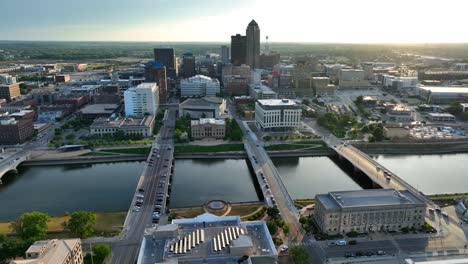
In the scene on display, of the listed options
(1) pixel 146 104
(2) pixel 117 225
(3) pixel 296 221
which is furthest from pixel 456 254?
(1) pixel 146 104

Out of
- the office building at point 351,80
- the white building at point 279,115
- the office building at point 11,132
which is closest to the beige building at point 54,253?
the office building at point 11,132

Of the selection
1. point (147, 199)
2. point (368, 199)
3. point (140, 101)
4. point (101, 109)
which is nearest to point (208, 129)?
point (140, 101)

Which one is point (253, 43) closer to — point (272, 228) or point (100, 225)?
point (100, 225)

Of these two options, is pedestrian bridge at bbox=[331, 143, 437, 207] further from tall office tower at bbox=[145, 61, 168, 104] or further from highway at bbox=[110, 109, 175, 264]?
tall office tower at bbox=[145, 61, 168, 104]

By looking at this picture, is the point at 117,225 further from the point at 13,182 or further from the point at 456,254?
the point at 456,254

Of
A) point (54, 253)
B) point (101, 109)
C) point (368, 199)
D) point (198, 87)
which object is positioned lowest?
point (368, 199)

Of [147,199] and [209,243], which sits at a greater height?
[209,243]

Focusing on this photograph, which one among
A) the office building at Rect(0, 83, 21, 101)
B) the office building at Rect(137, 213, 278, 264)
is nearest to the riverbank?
the office building at Rect(137, 213, 278, 264)
